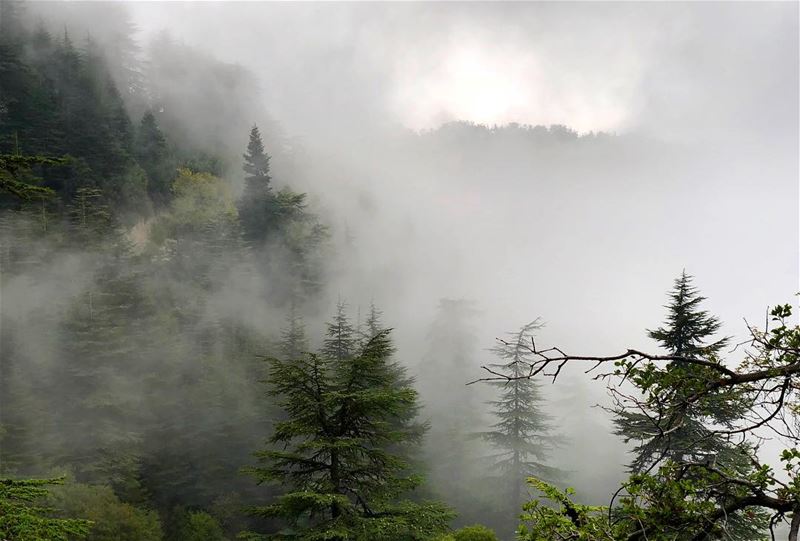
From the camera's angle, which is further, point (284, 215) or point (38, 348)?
point (284, 215)

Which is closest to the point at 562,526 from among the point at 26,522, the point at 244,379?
the point at 26,522

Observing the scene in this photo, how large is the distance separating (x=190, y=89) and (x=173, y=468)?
46520 millimetres

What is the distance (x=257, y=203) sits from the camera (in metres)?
45.4

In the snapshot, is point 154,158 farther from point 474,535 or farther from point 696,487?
point 696,487

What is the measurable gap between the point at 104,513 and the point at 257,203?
33.2 meters

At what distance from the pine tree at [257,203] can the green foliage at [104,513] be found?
97.9 ft

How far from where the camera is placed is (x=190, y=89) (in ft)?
182

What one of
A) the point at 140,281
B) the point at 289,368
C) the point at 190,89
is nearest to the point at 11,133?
the point at 140,281

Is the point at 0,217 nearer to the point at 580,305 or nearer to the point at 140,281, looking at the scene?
the point at 140,281

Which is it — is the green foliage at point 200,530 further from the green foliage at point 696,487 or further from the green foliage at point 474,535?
the green foliage at point 696,487

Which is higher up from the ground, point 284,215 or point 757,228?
point 757,228

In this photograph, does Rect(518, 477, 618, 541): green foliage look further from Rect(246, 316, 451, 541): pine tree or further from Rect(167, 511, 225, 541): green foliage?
Rect(167, 511, 225, 541): green foliage

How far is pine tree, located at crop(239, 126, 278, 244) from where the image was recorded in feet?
147

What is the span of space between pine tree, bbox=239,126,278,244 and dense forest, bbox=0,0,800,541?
20 centimetres
